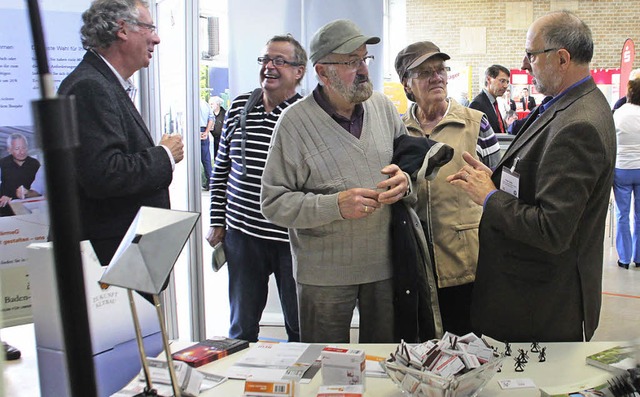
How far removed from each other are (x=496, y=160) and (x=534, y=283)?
0.78 metres

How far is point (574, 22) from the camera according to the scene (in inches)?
72.7

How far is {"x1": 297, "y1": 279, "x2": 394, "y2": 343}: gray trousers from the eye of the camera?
2.08m

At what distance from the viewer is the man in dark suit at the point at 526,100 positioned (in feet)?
38.7

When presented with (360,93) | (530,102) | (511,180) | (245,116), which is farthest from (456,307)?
(530,102)

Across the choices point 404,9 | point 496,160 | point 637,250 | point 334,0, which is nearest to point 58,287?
point 496,160

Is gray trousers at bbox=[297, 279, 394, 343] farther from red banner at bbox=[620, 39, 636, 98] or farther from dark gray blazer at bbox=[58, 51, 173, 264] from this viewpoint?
red banner at bbox=[620, 39, 636, 98]

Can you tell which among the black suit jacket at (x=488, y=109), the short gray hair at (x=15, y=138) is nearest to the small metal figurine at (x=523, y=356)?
the short gray hair at (x=15, y=138)

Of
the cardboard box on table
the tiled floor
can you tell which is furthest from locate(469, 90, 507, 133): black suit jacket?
the cardboard box on table

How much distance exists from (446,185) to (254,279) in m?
1.02

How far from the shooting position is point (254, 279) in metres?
2.83

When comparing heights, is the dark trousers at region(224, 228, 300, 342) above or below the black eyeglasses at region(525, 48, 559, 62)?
below

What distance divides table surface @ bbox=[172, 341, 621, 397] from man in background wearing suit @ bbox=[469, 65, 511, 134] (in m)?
3.67

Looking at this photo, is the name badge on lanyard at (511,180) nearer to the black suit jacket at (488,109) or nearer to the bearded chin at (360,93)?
the bearded chin at (360,93)

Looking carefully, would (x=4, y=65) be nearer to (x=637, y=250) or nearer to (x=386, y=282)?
(x=386, y=282)
